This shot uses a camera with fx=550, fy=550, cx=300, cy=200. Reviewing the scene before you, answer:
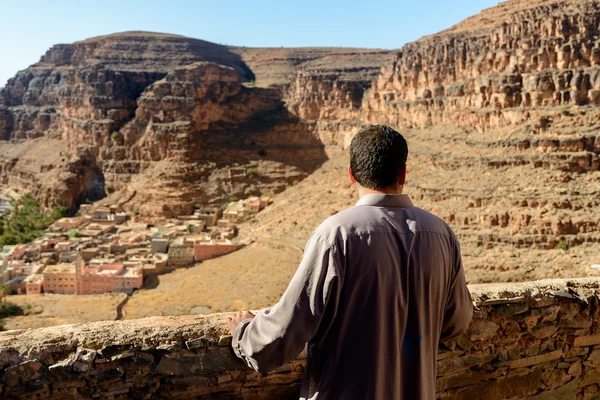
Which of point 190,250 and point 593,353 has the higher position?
point 593,353

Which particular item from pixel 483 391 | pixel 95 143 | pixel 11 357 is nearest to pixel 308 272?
pixel 11 357

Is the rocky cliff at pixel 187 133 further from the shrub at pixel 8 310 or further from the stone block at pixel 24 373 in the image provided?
the stone block at pixel 24 373

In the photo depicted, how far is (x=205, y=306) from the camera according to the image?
18.4 m

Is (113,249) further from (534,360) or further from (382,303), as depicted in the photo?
(382,303)

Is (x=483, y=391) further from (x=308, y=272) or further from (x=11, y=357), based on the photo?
(x=11, y=357)

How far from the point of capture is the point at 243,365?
3.12 meters

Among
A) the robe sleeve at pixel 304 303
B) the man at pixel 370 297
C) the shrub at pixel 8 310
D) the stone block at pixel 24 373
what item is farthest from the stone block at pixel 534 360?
the shrub at pixel 8 310

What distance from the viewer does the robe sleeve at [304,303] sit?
218 cm

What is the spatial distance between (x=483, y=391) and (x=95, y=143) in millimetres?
41807

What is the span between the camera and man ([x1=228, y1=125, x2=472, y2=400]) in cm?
220

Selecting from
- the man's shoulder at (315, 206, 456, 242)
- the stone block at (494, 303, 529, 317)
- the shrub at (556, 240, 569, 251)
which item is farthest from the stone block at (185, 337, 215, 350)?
the shrub at (556, 240, 569, 251)

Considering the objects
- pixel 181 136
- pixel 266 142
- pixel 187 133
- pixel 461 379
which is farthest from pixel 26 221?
pixel 461 379

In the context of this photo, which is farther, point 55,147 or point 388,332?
point 55,147

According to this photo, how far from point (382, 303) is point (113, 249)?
2660 cm
